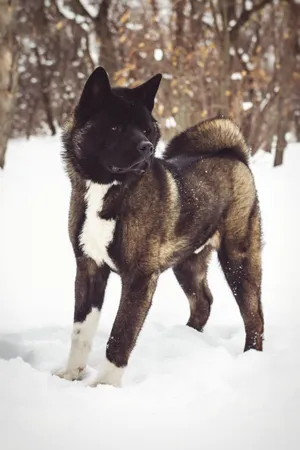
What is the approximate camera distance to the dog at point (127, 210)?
3482 millimetres

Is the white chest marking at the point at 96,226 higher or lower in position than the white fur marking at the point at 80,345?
A: higher

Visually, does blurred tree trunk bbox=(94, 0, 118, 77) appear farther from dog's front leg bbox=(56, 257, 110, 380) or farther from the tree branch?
dog's front leg bbox=(56, 257, 110, 380)

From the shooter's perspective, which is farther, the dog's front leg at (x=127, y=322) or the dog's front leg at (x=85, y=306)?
the dog's front leg at (x=85, y=306)

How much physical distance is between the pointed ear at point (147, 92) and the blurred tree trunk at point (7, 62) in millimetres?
6985

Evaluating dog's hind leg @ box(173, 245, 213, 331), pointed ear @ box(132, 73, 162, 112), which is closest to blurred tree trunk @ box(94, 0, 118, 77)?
dog's hind leg @ box(173, 245, 213, 331)

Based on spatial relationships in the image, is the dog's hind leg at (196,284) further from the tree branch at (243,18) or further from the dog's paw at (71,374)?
the tree branch at (243,18)

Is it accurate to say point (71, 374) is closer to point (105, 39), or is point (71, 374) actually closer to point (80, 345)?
point (80, 345)

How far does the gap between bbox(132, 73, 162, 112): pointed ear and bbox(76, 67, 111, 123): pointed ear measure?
24 centimetres

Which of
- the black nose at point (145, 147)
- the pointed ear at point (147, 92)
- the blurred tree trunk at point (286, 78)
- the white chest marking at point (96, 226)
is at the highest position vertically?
the pointed ear at point (147, 92)

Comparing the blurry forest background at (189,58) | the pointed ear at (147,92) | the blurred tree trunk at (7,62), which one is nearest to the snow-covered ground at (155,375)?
the pointed ear at (147,92)

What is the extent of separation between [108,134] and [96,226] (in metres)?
0.55

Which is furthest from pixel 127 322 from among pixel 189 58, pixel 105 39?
pixel 105 39

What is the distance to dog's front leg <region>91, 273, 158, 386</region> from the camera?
3.57 metres

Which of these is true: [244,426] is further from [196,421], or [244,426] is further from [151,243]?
[151,243]
